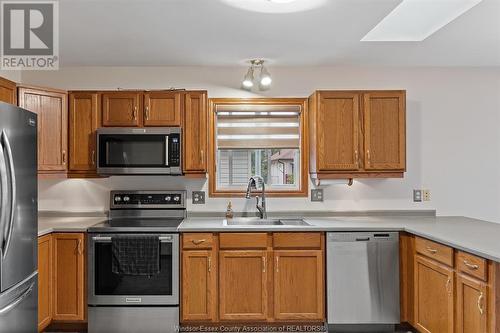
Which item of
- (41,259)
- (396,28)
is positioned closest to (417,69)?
(396,28)

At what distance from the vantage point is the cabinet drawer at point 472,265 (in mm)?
2268

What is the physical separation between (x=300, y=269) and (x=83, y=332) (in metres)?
1.82

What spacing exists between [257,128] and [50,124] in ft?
5.89

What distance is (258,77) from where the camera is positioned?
3938 millimetres

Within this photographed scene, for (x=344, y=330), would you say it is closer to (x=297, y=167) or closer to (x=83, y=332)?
(x=297, y=167)

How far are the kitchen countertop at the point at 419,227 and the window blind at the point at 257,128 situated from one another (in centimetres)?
74

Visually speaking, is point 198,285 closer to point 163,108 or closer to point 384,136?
point 163,108

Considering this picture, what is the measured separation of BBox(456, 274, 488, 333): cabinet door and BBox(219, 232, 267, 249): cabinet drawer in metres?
1.41

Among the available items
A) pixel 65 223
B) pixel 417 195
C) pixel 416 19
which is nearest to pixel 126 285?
pixel 65 223

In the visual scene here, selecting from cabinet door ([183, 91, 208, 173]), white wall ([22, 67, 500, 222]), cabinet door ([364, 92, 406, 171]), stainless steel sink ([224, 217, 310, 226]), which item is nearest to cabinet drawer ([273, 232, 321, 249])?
stainless steel sink ([224, 217, 310, 226])

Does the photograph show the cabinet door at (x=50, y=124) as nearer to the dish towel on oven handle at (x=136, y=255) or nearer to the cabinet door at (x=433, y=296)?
the dish towel on oven handle at (x=136, y=255)

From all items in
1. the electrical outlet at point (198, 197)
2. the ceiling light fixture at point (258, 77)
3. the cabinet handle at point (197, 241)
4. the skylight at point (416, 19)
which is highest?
the skylight at point (416, 19)

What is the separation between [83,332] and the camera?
133 inches

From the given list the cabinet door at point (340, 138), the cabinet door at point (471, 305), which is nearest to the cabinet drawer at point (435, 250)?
the cabinet door at point (471, 305)
